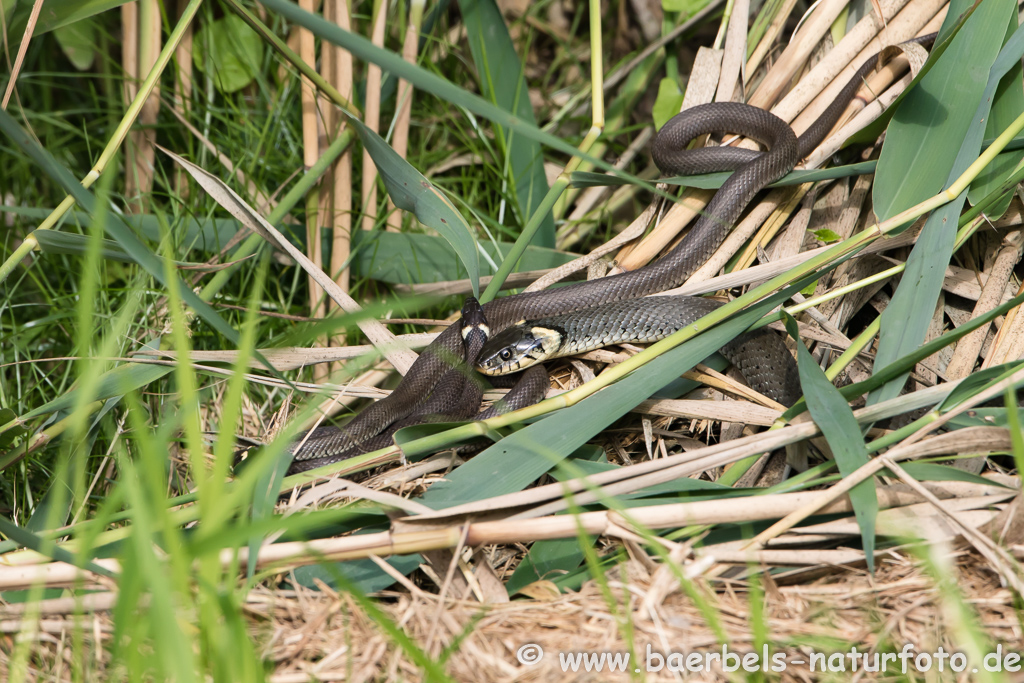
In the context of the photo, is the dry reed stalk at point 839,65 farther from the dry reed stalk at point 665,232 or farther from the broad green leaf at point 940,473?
the broad green leaf at point 940,473

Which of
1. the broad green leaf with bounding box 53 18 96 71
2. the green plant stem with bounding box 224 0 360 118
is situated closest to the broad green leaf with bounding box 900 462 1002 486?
the green plant stem with bounding box 224 0 360 118

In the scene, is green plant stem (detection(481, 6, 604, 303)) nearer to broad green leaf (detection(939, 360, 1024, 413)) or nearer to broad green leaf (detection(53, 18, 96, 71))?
broad green leaf (detection(939, 360, 1024, 413))

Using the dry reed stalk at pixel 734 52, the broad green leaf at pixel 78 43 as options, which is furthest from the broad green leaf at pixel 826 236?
the broad green leaf at pixel 78 43

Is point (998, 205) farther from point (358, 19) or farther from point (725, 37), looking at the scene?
point (358, 19)

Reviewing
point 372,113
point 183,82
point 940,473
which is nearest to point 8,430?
point 372,113

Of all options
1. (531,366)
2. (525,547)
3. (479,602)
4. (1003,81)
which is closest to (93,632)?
(479,602)

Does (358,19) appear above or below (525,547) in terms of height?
above
